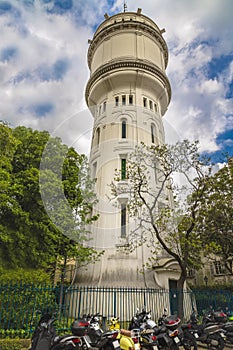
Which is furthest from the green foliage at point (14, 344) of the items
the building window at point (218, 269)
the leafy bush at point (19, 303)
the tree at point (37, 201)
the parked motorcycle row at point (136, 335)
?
Answer: the building window at point (218, 269)

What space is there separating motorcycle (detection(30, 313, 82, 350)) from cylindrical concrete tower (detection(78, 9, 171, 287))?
31.6ft

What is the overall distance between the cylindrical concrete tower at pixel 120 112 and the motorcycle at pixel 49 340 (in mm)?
9628

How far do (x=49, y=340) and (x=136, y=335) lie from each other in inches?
100

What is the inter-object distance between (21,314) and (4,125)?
7.53 m

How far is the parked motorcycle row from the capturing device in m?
6.39

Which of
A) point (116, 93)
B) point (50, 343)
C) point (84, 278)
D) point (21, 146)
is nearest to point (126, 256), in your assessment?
point (84, 278)

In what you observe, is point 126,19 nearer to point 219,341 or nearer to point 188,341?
point 188,341

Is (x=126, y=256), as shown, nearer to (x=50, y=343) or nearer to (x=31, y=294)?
(x=31, y=294)

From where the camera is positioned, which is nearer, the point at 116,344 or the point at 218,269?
the point at 116,344

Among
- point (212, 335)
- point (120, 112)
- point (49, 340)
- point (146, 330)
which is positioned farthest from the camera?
point (120, 112)

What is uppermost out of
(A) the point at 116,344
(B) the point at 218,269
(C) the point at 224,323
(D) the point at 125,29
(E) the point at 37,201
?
(D) the point at 125,29

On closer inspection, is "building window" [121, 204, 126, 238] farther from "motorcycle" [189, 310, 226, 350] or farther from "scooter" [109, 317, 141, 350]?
"scooter" [109, 317, 141, 350]

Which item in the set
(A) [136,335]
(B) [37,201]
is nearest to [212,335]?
(A) [136,335]

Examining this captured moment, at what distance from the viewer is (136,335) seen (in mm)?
7250
